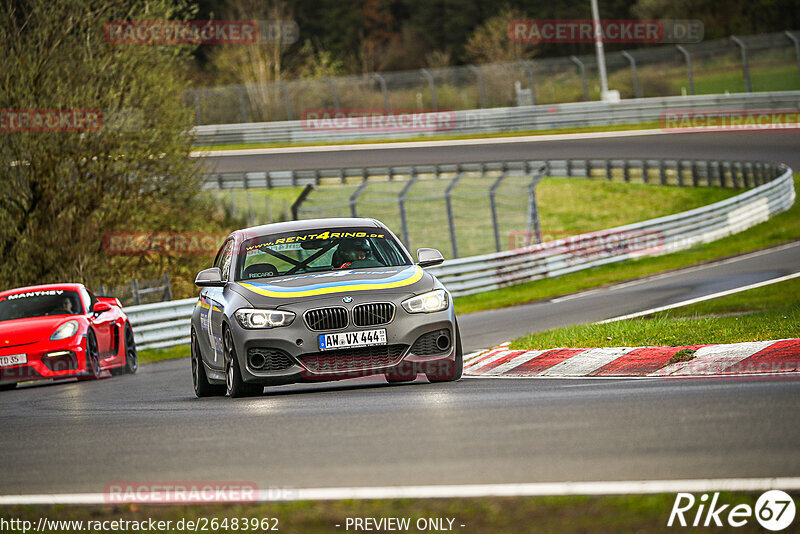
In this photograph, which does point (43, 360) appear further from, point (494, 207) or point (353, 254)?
point (494, 207)

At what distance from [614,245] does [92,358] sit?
53.3 ft

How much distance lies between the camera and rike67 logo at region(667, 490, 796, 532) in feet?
14.6

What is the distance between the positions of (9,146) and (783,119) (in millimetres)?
29404

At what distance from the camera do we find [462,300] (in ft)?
87.8

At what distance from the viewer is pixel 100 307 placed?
1675 cm

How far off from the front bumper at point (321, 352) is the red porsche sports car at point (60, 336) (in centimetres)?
621

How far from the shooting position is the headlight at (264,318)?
1002 centimetres

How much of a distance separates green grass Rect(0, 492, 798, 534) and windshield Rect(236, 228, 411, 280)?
18.8ft

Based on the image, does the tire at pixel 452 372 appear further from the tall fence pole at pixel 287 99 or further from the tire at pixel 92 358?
the tall fence pole at pixel 287 99

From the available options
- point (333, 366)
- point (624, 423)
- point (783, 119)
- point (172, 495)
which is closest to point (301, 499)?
point (172, 495)

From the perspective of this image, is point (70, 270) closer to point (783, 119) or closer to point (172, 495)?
point (172, 495)

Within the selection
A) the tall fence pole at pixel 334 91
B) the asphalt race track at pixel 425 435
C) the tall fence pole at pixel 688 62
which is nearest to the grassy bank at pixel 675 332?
the asphalt race track at pixel 425 435

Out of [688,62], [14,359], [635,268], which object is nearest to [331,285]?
[14,359]

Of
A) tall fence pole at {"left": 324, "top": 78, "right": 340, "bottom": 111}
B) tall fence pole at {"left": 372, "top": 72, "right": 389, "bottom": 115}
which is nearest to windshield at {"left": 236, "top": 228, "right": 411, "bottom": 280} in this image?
tall fence pole at {"left": 372, "top": 72, "right": 389, "bottom": 115}
